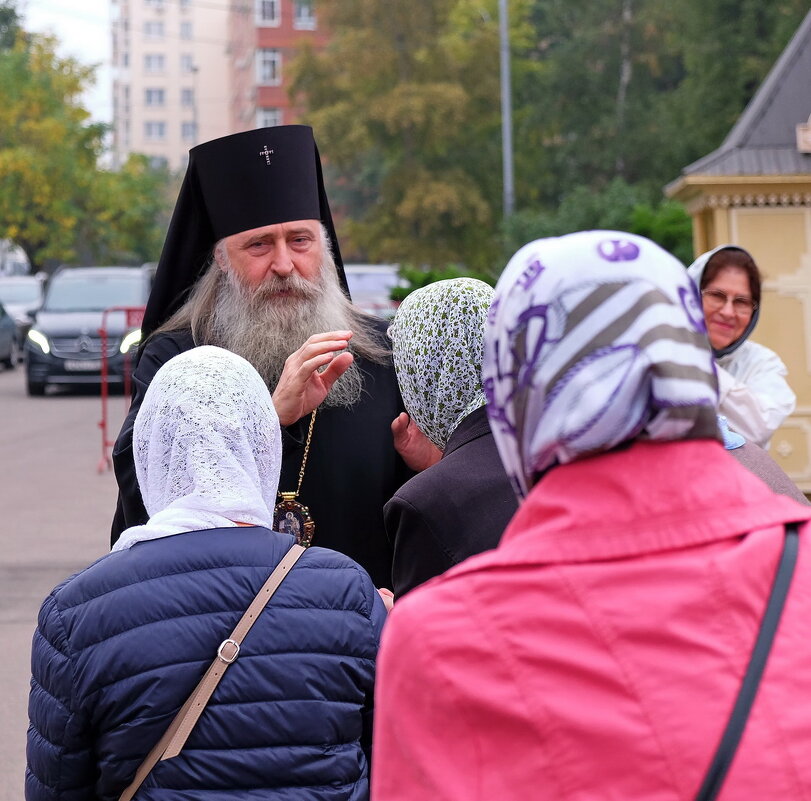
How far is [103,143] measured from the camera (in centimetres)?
4634

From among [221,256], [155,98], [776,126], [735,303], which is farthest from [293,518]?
[155,98]

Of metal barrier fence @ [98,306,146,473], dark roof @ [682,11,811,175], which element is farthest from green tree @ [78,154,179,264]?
dark roof @ [682,11,811,175]

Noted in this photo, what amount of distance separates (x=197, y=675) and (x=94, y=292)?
68.1 ft

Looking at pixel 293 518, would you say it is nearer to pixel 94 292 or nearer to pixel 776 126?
pixel 776 126

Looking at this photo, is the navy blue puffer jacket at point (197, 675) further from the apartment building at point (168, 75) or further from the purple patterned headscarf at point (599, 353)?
the apartment building at point (168, 75)

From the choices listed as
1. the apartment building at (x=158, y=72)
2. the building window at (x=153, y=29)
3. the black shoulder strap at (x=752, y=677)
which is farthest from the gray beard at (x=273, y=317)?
the building window at (x=153, y=29)

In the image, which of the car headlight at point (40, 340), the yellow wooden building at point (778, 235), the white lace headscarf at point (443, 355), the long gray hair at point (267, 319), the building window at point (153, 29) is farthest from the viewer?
the building window at point (153, 29)

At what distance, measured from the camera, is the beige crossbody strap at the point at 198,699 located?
251 centimetres

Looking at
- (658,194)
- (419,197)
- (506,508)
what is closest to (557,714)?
(506,508)

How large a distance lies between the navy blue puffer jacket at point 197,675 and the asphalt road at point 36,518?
113 inches

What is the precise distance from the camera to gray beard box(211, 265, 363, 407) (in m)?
4.05

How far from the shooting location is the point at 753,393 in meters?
5.41

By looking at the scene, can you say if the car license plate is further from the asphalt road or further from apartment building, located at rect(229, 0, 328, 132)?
apartment building, located at rect(229, 0, 328, 132)

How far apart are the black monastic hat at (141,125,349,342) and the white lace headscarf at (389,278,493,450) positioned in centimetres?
129
